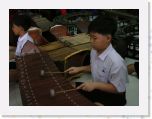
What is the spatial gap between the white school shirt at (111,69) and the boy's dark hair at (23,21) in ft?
1.15

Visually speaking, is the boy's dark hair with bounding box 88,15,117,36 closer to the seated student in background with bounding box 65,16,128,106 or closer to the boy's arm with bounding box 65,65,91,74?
the seated student in background with bounding box 65,16,128,106

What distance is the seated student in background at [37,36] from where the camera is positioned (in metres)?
2.17

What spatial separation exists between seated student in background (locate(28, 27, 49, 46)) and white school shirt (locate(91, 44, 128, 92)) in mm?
257

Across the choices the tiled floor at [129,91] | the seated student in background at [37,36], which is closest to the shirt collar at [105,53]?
the tiled floor at [129,91]

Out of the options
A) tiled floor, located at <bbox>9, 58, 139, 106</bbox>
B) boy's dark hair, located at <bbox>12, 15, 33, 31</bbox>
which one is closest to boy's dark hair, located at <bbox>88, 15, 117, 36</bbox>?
tiled floor, located at <bbox>9, 58, 139, 106</bbox>

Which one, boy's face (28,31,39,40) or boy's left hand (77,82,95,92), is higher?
boy's face (28,31,39,40)

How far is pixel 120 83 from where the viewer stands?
2.14m

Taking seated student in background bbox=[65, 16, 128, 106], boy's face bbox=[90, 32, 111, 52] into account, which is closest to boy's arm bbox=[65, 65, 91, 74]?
seated student in background bbox=[65, 16, 128, 106]

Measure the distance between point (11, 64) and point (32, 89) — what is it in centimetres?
21

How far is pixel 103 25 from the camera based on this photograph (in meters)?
2.09

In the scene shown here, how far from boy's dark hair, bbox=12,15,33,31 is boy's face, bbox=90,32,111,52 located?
325mm

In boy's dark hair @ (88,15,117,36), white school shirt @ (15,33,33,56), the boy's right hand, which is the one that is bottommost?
the boy's right hand

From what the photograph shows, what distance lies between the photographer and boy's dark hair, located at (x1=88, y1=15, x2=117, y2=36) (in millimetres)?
2096

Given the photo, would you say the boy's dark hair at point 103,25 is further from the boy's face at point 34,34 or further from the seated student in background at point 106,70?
the boy's face at point 34,34
